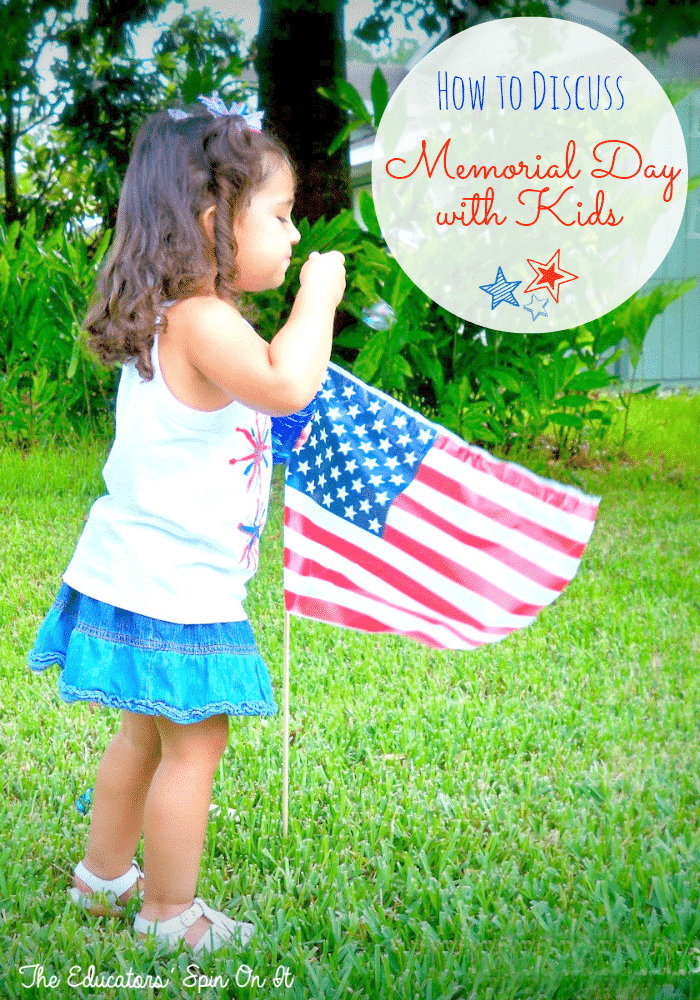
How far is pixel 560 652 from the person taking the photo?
289 cm

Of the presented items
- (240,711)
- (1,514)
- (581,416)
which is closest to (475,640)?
(240,711)

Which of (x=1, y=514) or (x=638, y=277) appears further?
(x=638, y=277)

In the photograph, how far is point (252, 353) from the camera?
1.44 metres

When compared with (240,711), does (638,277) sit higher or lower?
higher

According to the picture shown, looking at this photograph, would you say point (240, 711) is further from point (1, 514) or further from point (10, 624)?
point (1, 514)

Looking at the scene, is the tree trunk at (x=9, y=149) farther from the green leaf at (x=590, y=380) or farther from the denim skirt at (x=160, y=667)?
the denim skirt at (x=160, y=667)

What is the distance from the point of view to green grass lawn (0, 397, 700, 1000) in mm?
1549

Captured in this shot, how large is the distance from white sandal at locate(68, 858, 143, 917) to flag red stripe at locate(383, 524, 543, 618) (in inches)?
30.8

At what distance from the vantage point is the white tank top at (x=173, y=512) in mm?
1513

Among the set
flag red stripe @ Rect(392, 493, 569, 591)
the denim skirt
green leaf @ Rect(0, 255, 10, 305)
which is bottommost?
the denim skirt

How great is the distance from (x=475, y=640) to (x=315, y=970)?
2.08 ft

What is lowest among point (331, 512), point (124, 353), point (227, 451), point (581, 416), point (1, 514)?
point (1, 514)

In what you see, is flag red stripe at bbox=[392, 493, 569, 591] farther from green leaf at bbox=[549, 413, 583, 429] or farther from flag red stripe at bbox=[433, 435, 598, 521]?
green leaf at bbox=[549, 413, 583, 429]

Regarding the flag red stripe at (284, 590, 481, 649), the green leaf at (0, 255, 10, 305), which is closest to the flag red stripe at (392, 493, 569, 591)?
the flag red stripe at (284, 590, 481, 649)
